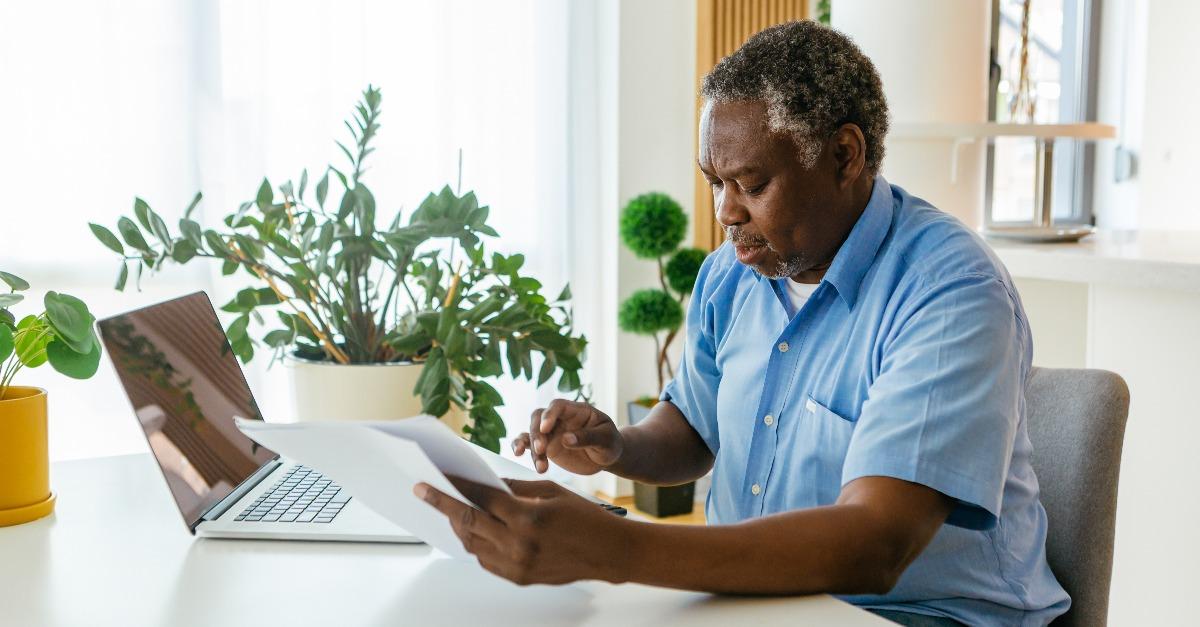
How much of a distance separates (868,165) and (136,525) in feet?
3.07

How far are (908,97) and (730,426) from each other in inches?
64.4

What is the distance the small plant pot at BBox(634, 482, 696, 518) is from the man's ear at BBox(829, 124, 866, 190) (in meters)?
2.36

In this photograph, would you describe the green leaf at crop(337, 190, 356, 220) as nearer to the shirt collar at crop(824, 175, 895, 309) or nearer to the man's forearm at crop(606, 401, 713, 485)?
the man's forearm at crop(606, 401, 713, 485)

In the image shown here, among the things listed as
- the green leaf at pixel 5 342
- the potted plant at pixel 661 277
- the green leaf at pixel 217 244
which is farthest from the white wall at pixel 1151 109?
the green leaf at pixel 5 342

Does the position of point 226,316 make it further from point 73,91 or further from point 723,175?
point 723,175

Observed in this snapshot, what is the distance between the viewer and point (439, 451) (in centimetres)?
84

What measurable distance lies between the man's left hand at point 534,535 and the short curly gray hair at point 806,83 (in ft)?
1.69

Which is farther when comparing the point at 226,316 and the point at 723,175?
the point at 226,316

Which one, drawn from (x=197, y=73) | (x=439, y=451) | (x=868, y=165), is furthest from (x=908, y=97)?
(x=439, y=451)

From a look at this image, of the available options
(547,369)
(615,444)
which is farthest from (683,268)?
(615,444)

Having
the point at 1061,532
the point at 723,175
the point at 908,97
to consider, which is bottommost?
the point at 1061,532

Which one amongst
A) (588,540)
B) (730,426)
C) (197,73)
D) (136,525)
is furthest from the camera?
(197,73)

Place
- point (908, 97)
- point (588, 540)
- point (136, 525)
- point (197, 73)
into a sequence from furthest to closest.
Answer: point (197, 73), point (908, 97), point (136, 525), point (588, 540)

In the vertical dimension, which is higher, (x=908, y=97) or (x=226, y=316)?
(x=908, y=97)
